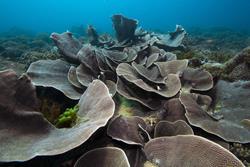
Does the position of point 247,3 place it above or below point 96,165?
below

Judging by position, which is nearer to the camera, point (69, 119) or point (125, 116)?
point (69, 119)

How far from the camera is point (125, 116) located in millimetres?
2811

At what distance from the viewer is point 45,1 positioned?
192 meters

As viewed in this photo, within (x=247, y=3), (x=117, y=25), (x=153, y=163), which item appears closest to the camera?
(x=153, y=163)

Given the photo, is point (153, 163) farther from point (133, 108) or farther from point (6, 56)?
point (6, 56)

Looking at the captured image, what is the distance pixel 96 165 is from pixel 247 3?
115381 millimetres

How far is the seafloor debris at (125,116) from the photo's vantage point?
2113mm

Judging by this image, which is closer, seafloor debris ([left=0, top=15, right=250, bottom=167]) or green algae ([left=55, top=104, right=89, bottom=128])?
seafloor debris ([left=0, top=15, right=250, bottom=167])

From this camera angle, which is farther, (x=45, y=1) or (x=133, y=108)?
(x=45, y=1)

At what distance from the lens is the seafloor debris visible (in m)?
2.11

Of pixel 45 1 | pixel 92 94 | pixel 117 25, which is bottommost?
pixel 45 1

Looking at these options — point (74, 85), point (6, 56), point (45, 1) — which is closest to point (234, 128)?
point (74, 85)

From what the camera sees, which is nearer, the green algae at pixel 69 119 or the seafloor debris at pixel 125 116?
the seafloor debris at pixel 125 116

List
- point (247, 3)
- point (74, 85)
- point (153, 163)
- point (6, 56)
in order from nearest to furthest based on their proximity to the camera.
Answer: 1. point (153, 163)
2. point (74, 85)
3. point (6, 56)
4. point (247, 3)
